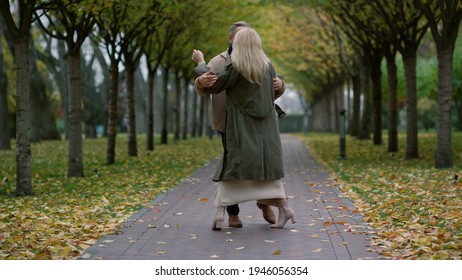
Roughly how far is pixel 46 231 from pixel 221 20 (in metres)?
23.5

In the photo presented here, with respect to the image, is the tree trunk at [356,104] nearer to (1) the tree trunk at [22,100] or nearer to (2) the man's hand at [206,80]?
(1) the tree trunk at [22,100]

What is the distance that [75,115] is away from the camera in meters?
16.0

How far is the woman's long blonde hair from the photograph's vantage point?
8.28m

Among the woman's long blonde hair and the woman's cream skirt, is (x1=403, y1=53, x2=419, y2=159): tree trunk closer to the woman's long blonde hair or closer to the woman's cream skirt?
the woman's cream skirt

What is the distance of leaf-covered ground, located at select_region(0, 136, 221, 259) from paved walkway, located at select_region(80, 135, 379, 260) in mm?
305

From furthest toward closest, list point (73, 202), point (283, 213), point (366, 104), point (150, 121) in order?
point (366, 104) → point (150, 121) → point (73, 202) → point (283, 213)

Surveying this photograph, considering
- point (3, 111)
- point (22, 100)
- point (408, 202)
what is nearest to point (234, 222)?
point (408, 202)

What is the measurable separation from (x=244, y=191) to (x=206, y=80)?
127 centimetres

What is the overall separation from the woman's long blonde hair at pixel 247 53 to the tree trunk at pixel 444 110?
33.0ft

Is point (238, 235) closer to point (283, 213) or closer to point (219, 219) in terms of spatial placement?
point (219, 219)

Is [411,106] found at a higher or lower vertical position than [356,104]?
lower

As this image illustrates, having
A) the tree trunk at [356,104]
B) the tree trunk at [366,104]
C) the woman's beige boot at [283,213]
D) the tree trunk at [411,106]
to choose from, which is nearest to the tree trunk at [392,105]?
the tree trunk at [411,106]

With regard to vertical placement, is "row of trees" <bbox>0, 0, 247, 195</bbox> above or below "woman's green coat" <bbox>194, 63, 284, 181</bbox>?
above

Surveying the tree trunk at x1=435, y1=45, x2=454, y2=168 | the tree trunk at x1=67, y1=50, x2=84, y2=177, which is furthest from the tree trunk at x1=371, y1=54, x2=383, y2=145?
the tree trunk at x1=67, y1=50, x2=84, y2=177
